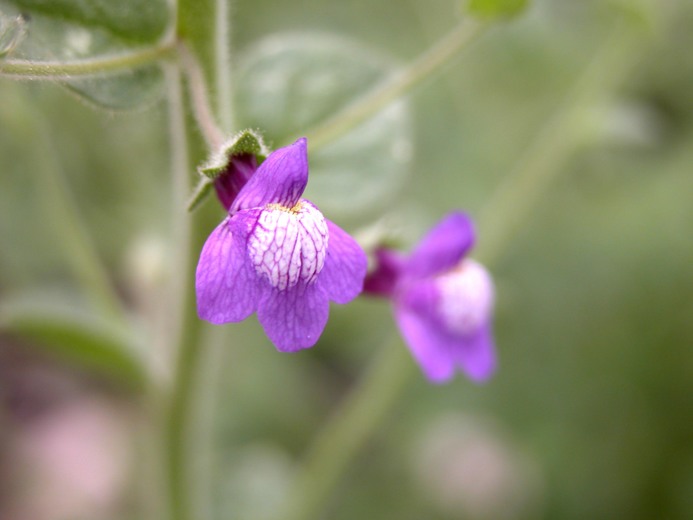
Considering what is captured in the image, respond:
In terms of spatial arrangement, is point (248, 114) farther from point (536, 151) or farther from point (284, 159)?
point (536, 151)

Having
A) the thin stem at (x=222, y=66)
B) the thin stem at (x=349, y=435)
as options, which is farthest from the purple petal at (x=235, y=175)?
the thin stem at (x=349, y=435)

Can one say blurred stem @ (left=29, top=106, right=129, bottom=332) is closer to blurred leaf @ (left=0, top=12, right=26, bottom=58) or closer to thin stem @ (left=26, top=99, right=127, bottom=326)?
thin stem @ (left=26, top=99, right=127, bottom=326)

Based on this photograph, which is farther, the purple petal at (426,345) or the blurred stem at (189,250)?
the purple petal at (426,345)

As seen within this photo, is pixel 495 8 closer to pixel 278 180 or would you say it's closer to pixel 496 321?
pixel 278 180

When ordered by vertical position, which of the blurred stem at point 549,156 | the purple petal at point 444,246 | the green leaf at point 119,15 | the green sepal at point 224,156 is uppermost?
the blurred stem at point 549,156

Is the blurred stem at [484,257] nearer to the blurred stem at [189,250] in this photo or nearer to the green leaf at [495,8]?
the blurred stem at [189,250]

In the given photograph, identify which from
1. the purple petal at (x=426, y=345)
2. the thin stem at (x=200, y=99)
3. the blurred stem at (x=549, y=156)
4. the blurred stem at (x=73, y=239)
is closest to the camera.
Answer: the thin stem at (x=200, y=99)

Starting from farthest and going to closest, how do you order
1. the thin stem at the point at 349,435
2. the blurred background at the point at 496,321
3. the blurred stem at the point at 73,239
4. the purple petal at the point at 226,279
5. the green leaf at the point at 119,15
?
1. the blurred background at the point at 496,321
2. the thin stem at the point at 349,435
3. the blurred stem at the point at 73,239
4. the green leaf at the point at 119,15
5. the purple petal at the point at 226,279
